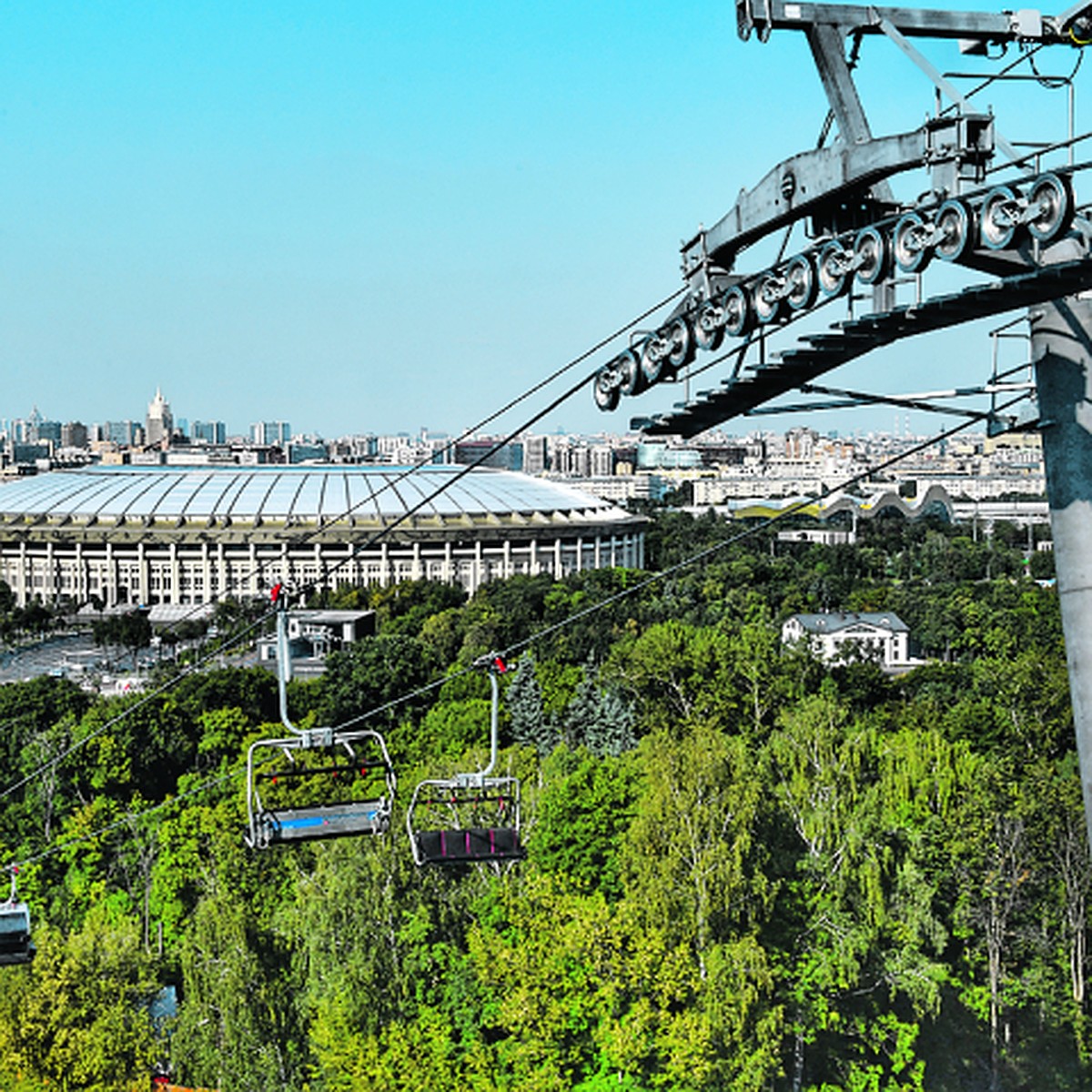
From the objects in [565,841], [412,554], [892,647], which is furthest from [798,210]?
[412,554]

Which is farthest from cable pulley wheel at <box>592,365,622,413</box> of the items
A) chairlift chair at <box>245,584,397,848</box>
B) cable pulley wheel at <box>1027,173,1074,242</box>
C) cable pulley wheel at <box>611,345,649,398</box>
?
cable pulley wheel at <box>1027,173,1074,242</box>

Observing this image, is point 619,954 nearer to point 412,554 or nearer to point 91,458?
point 412,554

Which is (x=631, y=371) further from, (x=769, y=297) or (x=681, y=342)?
(x=769, y=297)

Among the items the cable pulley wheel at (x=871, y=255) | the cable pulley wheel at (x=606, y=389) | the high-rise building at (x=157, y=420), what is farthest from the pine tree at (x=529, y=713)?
the high-rise building at (x=157, y=420)

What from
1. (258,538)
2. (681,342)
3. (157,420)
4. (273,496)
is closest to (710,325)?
(681,342)

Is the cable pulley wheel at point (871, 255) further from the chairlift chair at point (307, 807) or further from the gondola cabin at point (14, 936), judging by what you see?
the gondola cabin at point (14, 936)

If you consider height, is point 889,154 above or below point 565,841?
above

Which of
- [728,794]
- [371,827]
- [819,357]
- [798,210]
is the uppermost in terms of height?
[798,210]
